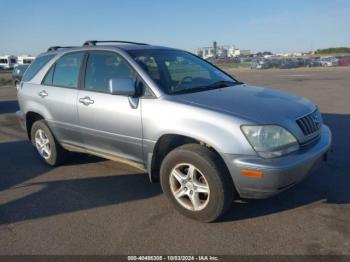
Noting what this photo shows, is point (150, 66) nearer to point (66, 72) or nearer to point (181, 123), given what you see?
point (181, 123)

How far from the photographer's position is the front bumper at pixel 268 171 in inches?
130

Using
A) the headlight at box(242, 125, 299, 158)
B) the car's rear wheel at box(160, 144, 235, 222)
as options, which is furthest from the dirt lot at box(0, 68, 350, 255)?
the headlight at box(242, 125, 299, 158)

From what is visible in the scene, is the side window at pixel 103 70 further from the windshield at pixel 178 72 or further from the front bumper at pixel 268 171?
the front bumper at pixel 268 171

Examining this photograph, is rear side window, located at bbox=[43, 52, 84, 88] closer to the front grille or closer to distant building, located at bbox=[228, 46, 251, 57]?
the front grille

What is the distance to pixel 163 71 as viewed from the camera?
14.6 feet

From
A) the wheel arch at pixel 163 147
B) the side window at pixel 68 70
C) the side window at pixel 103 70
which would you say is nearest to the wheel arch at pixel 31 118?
the side window at pixel 68 70

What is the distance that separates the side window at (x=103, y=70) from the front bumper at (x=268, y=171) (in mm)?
1700

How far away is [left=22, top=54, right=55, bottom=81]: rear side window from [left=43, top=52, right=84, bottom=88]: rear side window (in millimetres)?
272

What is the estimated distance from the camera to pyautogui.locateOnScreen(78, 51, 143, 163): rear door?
4.20 metres

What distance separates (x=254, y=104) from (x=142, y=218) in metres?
1.62

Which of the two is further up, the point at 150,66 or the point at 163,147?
the point at 150,66

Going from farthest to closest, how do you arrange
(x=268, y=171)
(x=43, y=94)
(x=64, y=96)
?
1. (x=43, y=94)
2. (x=64, y=96)
3. (x=268, y=171)

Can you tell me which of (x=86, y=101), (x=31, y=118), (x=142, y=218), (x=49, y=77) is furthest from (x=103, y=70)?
(x=31, y=118)

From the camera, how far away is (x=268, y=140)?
3385mm
